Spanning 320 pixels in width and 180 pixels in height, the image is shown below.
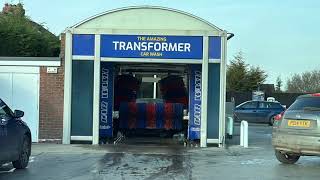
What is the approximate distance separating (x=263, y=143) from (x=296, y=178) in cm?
808

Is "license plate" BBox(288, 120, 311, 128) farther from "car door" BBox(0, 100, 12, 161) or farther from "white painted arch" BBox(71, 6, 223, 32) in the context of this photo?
"car door" BBox(0, 100, 12, 161)

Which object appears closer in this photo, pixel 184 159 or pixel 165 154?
pixel 184 159

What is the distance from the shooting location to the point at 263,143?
1944 centimetres

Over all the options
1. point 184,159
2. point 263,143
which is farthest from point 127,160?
point 263,143

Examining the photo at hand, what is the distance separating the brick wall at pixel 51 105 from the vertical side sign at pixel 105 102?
4.41 ft

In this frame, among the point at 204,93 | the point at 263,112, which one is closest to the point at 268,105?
the point at 263,112

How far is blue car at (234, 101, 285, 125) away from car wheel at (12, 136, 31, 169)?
22.0 meters

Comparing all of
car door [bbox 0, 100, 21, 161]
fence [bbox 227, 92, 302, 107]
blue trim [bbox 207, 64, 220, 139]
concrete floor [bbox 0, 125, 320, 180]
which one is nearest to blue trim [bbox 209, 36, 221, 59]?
blue trim [bbox 207, 64, 220, 139]

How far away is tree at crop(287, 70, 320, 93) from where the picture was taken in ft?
227

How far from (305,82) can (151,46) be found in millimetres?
56369

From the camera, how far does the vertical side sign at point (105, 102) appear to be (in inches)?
730

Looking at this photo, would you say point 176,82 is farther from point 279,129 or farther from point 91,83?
point 279,129

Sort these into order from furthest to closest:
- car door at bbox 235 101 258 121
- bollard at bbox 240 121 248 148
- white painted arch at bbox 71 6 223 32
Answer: car door at bbox 235 101 258 121
bollard at bbox 240 121 248 148
white painted arch at bbox 71 6 223 32

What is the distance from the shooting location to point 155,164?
13227 millimetres
